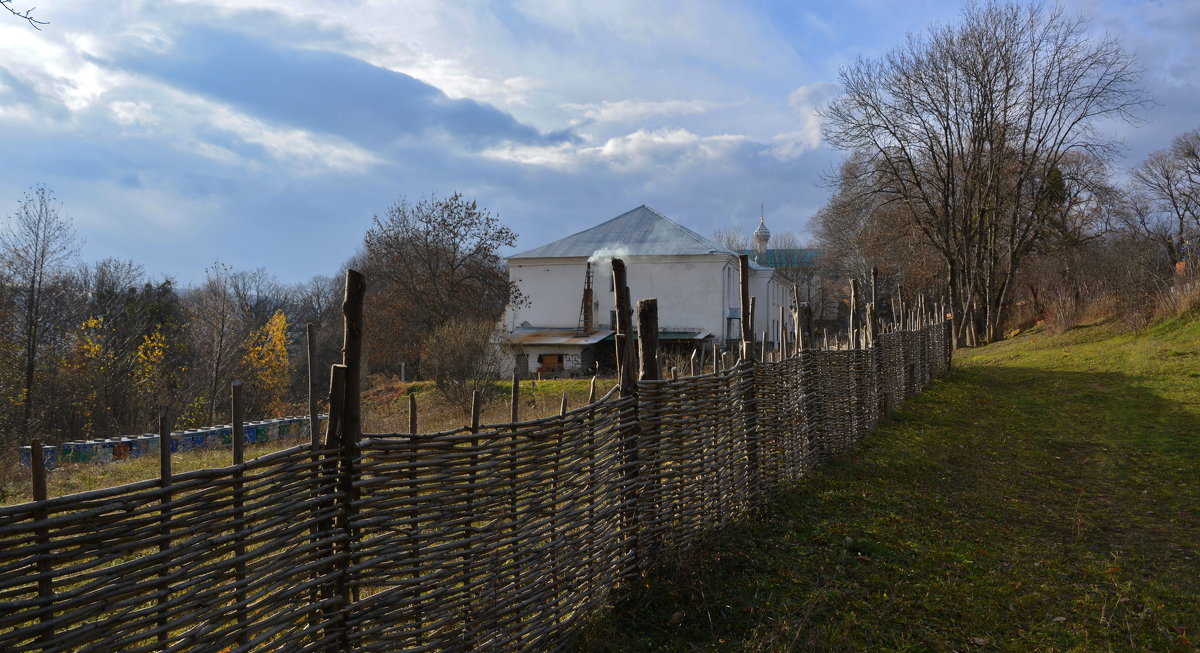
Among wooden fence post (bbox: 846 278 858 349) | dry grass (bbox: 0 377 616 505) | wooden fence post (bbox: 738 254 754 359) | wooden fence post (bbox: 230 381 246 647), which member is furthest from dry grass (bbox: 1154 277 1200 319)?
wooden fence post (bbox: 230 381 246 647)

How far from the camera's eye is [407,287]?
35.4 m

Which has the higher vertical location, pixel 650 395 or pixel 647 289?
pixel 647 289

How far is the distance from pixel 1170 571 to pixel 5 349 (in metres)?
19.1

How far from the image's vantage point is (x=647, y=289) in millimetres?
35406

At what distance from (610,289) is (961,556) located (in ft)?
96.3

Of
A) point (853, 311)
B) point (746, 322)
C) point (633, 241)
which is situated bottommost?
point (746, 322)

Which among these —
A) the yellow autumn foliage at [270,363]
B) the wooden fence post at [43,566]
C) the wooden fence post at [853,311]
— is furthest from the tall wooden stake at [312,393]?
the yellow autumn foliage at [270,363]

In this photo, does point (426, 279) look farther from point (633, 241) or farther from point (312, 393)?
point (312, 393)

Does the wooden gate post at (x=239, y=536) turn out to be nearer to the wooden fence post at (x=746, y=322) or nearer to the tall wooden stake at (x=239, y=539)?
the tall wooden stake at (x=239, y=539)

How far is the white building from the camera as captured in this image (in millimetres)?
32781

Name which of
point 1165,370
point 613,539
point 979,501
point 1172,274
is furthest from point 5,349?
point 1172,274

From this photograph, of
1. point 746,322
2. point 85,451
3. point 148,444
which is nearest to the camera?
point 746,322

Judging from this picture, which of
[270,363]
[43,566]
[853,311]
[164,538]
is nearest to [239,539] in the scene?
[164,538]

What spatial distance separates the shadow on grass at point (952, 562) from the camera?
13.6 feet
